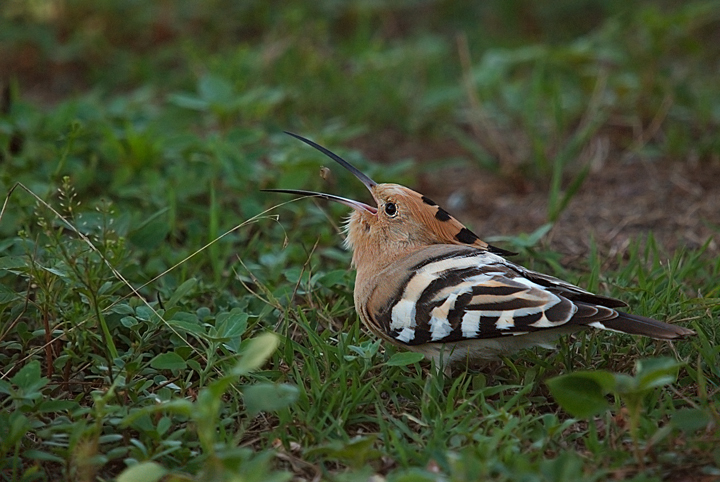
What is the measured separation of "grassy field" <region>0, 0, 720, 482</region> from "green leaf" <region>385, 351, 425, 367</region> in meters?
0.09

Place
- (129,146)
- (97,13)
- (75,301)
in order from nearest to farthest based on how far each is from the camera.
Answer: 1. (75,301)
2. (129,146)
3. (97,13)

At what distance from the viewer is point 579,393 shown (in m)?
2.16

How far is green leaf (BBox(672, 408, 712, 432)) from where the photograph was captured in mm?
2059

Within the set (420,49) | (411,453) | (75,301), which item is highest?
(420,49)

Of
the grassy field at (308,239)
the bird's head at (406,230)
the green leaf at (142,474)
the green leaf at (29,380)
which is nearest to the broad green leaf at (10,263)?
the grassy field at (308,239)

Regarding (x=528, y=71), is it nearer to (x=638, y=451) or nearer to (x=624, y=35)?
(x=624, y=35)

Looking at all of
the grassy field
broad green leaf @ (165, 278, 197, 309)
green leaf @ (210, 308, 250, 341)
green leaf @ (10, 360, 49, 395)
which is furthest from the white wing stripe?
green leaf @ (10, 360, 49, 395)

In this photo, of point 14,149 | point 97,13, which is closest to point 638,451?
point 14,149

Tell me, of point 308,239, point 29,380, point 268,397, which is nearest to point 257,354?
point 268,397

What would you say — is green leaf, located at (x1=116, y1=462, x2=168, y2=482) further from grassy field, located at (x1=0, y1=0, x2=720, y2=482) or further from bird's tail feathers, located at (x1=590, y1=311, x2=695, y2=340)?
bird's tail feathers, located at (x1=590, y1=311, x2=695, y2=340)

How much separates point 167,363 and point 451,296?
34.6 inches

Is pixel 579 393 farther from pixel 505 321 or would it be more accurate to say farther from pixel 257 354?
pixel 257 354

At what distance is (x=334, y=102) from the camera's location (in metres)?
5.18

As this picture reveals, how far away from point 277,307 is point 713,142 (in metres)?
2.71
